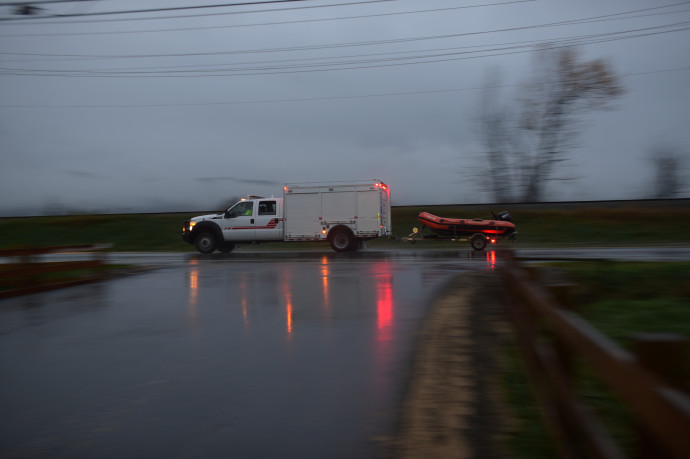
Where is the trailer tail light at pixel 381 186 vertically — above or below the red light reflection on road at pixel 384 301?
above

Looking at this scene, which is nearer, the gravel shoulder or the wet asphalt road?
the gravel shoulder

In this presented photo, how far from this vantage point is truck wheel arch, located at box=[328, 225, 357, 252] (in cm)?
2272

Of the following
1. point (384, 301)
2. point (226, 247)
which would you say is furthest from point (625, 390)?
point (226, 247)

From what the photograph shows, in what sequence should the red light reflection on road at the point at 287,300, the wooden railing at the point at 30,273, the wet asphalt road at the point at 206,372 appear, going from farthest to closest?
the wooden railing at the point at 30,273 → the red light reflection on road at the point at 287,300 → the wet asphalt road at the point at 206,372

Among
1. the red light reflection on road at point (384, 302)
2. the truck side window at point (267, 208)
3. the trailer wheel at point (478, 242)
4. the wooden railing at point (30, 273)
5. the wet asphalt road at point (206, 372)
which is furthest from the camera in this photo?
the truck side window at point (267, 208)

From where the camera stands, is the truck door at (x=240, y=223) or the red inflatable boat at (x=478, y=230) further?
the truck door at (x=240, y=223)

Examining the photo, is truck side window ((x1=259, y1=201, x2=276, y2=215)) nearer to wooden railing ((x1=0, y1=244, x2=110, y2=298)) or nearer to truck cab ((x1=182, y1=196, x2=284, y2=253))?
truck cab ((x1=182, y1=196, x2=284, y2=253))

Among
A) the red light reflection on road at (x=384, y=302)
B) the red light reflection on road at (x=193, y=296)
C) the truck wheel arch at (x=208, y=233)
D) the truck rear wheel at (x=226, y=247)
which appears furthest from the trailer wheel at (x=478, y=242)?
the red light reflection on road at (x=193, y=296)

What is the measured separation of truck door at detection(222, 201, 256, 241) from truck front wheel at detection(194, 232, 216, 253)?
2.03ft

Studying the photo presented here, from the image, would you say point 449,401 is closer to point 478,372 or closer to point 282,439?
point 478,372

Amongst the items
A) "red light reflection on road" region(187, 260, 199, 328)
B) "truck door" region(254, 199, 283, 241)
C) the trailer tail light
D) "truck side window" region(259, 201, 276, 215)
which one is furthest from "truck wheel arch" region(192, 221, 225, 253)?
"red light reflection on road" region(187, 260, 199, 328)

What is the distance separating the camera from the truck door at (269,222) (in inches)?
918

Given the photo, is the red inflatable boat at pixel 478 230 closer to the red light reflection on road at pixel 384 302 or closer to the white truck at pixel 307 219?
the white truck at pixel 307 219

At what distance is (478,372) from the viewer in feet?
16.6
